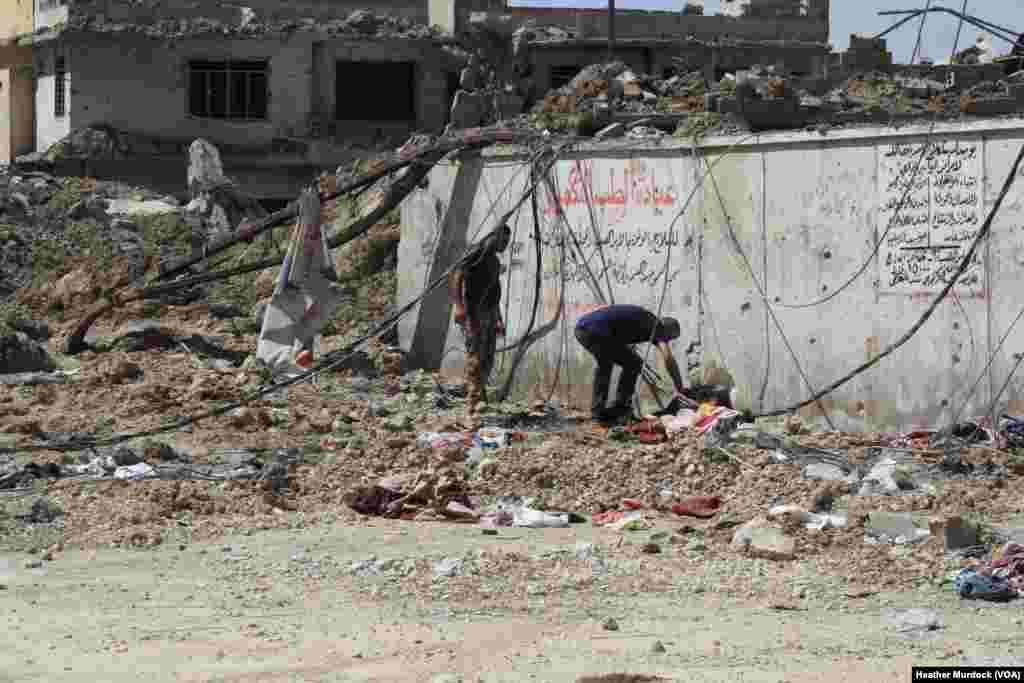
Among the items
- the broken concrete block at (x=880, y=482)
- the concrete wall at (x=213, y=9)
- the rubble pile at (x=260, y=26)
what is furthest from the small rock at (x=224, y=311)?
the concrete wall at (x=213, y=9)

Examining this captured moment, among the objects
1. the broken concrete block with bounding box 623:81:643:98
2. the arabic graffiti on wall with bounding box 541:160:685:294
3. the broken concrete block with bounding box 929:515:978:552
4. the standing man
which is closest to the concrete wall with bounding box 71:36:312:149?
the broken concrete block with bounding box 623:81:643:98

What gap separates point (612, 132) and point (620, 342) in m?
2.84

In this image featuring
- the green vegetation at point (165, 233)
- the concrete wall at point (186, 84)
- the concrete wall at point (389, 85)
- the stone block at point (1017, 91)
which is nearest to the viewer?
the stone block at point (1017, 91)

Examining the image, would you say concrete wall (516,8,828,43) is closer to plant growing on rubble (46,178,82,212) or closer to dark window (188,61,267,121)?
dark window (188,61,267,121)

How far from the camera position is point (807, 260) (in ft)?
41.7

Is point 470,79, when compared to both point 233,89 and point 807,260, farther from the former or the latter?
point 807,260

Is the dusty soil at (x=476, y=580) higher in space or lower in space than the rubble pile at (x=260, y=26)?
lower

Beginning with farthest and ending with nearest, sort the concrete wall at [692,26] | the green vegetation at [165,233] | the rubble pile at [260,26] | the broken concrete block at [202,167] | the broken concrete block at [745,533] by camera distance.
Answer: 1. the concrete wall at [692,26]
2. the rubble pile at [260,26]
3. the broken concrete block at [202,167]
4. the green vegetation at [165,233]
5. the broken concrete block at [745,533]

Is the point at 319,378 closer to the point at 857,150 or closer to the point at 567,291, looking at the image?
the point at 567,291

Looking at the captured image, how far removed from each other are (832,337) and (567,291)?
2954 millimetres

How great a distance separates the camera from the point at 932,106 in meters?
18.3

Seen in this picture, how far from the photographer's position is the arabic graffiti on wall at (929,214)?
11.6m

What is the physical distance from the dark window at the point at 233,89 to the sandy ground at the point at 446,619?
27.4m

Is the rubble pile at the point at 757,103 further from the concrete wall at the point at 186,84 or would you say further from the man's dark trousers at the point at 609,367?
the concrete wall at the point at 186,84
